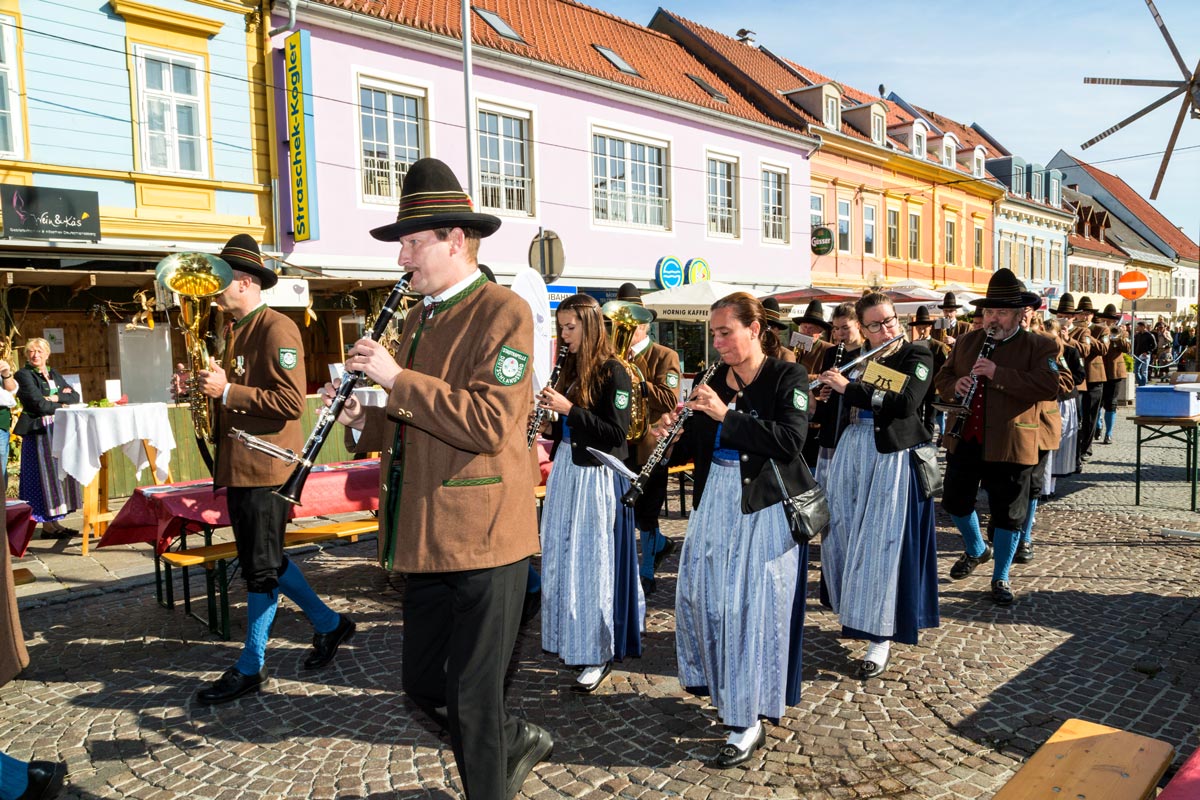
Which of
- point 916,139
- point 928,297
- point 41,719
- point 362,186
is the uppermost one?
point 916,139

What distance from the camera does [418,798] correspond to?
10.5 feet

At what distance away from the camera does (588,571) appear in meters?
4.13

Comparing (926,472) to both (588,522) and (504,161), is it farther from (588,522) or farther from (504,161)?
(504,161)

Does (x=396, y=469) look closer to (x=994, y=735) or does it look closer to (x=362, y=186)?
(x=994, y=735)

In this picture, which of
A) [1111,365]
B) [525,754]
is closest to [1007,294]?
[525,754]

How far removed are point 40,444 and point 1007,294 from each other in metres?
8.50

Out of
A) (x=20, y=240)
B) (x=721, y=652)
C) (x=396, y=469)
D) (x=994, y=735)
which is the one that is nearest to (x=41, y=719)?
(x=396, y=469)

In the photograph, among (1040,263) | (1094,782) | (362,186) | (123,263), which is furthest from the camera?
(1040,263)

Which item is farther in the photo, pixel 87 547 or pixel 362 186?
pixel 362 186

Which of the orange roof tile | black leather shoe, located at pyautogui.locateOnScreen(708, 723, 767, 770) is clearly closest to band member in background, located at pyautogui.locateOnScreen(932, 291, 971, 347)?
the orange roof tile

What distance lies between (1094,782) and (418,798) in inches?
89.2

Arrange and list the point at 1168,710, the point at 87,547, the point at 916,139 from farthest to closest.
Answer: the point at 916,139 → the point at 87,547 → the point at 1168,710

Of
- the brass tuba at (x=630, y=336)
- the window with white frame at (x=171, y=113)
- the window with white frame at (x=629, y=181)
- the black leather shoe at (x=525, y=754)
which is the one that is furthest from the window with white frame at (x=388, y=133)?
the black leather shoe at (x=525, y=754)

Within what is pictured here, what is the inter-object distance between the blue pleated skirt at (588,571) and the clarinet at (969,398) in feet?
8.68
